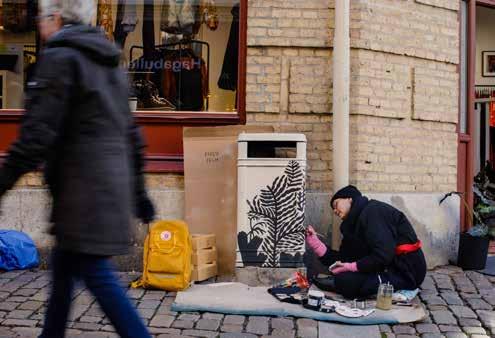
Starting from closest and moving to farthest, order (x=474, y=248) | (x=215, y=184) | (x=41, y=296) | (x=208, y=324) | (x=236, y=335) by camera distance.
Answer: (x=236, y=335) → (x=208, y=324) → (x=41, y=296) → (x=215, y=184) → (x=474, y=248)

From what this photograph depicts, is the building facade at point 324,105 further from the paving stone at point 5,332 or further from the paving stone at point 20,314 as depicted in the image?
the paving stone at point 5,332

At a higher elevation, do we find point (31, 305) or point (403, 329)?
point (31, 305)

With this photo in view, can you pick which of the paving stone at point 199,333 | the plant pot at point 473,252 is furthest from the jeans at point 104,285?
the plant pot at point 473,252

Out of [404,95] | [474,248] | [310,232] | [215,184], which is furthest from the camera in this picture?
[404,95]

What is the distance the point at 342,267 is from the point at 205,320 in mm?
1309

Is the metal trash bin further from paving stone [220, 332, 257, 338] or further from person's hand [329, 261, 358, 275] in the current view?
paving stone [220, 332, 257, 338]

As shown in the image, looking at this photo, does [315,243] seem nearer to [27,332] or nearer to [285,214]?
[285,214]

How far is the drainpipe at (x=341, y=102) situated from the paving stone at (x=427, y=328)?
1.62 m

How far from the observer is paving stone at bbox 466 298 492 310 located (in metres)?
5.47

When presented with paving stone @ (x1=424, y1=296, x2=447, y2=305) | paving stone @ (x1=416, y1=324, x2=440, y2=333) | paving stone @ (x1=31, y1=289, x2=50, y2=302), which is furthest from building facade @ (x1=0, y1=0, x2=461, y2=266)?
paving stone @ (x1=416, y1=324, x2=440, y2=333)

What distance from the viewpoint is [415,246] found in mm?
5535

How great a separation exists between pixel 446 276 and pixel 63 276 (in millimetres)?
4576

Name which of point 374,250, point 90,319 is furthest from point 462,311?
point 90,319

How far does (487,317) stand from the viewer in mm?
5207
